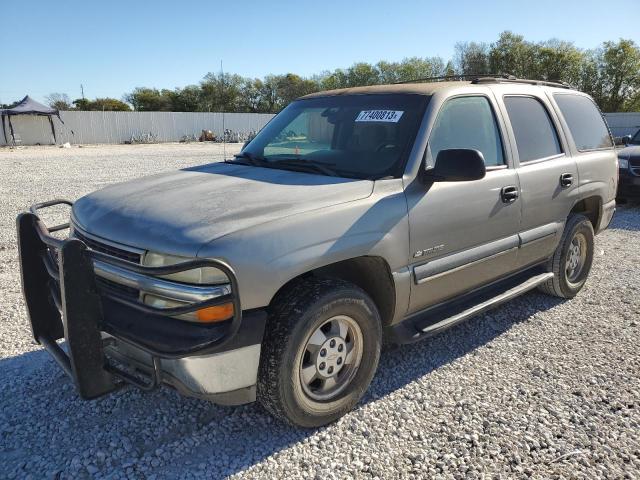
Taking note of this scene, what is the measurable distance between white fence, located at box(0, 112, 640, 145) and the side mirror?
27.3m

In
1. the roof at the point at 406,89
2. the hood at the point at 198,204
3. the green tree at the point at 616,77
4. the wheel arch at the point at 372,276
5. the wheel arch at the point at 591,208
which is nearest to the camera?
the hood at the point at 198,204

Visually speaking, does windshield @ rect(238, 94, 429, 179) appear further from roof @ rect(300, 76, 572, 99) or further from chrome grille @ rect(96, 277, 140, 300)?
chrome grille @ rect(96, 277, 140, 300)

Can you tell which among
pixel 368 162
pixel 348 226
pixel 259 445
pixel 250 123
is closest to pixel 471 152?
pixel 368 162

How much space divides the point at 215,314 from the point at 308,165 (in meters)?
1.46

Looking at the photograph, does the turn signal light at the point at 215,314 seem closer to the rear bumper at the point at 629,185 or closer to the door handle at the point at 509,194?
the door handle at the point at 509,194

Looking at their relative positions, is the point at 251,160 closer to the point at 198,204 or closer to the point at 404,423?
the point at 198,204

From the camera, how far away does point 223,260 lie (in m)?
2.35

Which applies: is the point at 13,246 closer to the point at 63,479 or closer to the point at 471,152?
the point at 63,479

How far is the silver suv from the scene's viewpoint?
2412 millimetres

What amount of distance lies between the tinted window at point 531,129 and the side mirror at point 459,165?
3.92 ft

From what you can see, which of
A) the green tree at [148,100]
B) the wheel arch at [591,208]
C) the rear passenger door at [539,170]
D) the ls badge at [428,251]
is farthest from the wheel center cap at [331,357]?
the green tree at [148,100]

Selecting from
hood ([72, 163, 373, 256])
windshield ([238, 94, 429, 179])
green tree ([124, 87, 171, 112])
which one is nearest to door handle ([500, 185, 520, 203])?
windshield ([238, 94, 429, 179])

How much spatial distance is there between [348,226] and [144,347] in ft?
3.95

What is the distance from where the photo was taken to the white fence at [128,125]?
32688 mm
